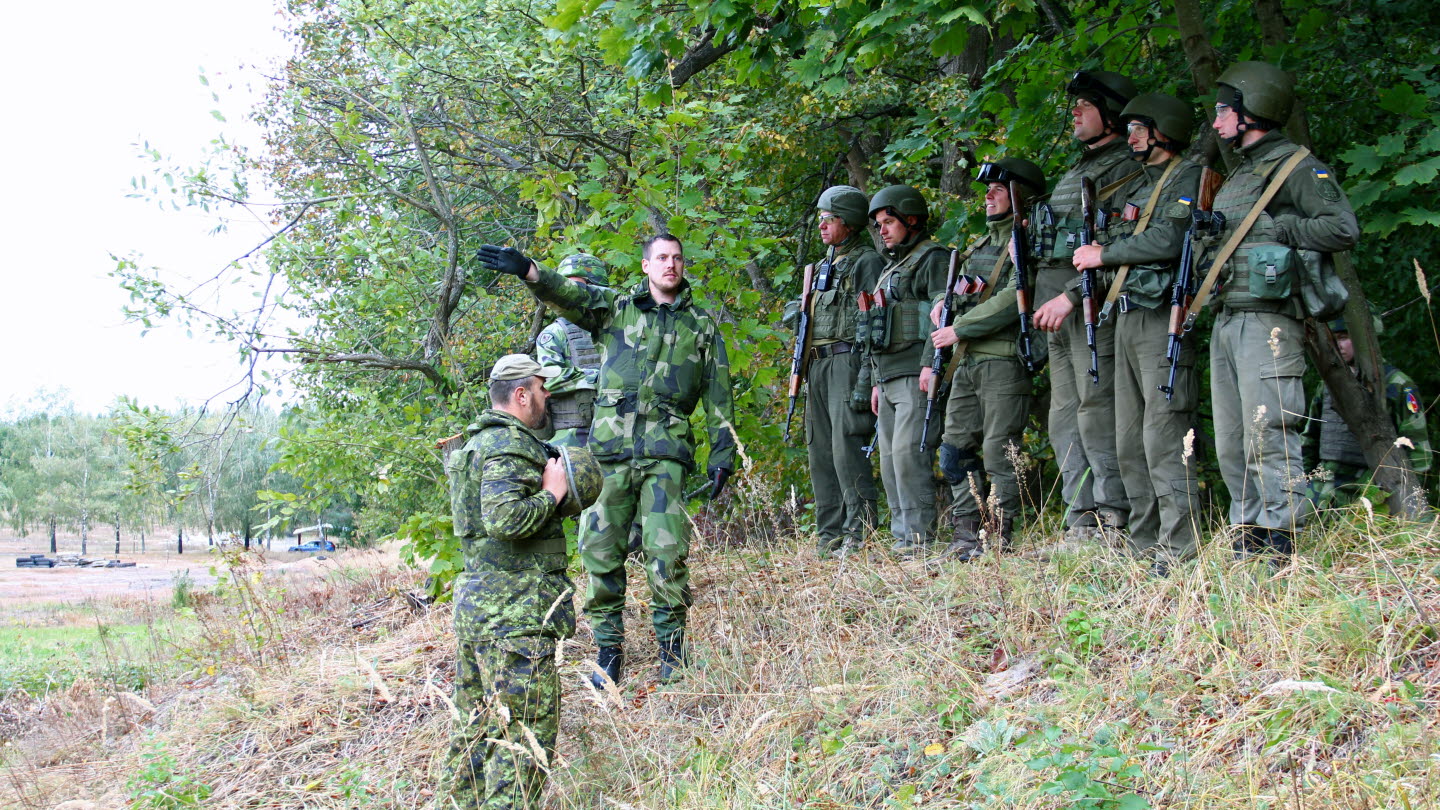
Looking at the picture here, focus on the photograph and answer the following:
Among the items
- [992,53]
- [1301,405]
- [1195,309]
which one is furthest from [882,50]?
[992,53]

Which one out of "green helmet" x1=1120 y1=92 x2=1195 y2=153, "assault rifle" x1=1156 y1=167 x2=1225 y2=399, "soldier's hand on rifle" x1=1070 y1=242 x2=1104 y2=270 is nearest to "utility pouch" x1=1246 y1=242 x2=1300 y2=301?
"assault rifle" x1=1156 y1=167 x2=1225 y2=399

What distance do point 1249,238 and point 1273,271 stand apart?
0.87 feet

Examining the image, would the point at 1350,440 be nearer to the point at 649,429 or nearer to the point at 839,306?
the point at 839,306

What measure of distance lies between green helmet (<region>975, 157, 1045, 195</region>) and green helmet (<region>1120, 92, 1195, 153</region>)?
745mm

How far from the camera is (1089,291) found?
16.5ft

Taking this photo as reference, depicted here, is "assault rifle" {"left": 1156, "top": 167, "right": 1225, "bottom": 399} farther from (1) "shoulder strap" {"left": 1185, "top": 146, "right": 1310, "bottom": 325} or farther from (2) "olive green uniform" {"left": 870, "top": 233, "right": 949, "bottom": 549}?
(2) "olive green uniform" {"left": 870, "top": 233, "right": 949, "bottom": 549}

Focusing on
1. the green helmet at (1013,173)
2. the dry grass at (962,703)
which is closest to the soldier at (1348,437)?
the dry grass at (962,703)

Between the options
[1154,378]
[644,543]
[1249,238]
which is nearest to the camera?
[1249,238]

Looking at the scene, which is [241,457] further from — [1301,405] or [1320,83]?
[1320,83]

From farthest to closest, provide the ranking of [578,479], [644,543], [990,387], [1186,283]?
1. [990,387]
2. [644,543]
3. [1186,283]
4. [578,479]

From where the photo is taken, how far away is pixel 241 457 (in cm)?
762

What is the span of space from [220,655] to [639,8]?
535 centimetres

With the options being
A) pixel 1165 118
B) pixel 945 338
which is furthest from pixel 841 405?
pixel 1165 118

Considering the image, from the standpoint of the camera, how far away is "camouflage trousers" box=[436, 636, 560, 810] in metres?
3.70
